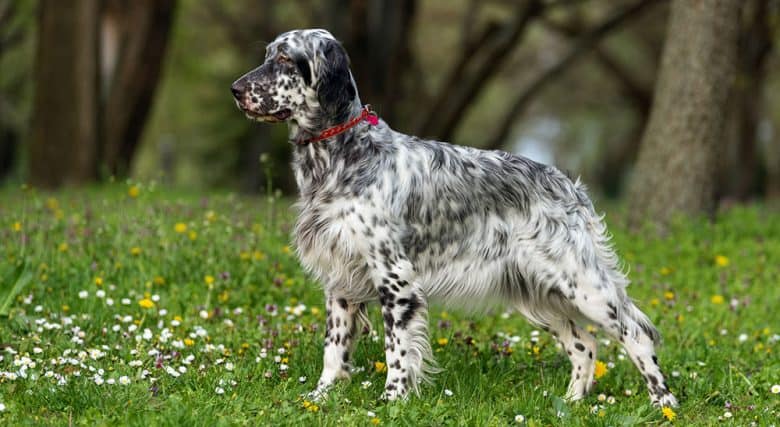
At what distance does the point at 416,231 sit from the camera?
502 cm

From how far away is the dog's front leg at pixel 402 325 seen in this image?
488 cm

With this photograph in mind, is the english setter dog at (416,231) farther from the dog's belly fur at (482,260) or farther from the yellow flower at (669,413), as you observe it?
the yellow flower at (669,413)

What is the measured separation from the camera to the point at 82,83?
Result: 1302 centimetres

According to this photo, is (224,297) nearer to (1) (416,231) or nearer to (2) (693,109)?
(1) (416,231)

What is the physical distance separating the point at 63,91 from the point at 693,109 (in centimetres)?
836

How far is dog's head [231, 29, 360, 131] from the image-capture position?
4723mm

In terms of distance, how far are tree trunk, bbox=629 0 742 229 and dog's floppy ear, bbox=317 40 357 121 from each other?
227 inches

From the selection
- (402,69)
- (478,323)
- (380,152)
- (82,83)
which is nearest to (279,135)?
(402,69)

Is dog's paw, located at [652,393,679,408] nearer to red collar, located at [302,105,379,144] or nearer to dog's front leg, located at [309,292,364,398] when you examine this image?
dog's front leg, located at [309,292,364,398]

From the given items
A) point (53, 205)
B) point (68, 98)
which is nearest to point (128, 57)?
point (68, 98)

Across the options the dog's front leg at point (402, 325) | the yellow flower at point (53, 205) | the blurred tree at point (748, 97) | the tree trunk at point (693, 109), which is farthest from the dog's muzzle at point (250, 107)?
the blurred tree at point (748, 97)

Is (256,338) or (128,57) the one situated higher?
(128,57)

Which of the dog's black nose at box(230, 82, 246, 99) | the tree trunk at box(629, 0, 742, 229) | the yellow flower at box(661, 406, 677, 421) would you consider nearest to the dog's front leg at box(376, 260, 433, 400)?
the dog's black nose at box(230, 82, 246, 99)

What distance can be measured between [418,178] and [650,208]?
18.3 ft
